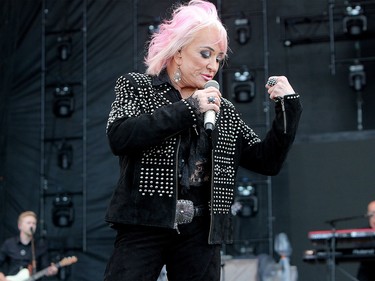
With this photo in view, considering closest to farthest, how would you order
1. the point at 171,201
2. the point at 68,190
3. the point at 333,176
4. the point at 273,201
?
the point at 171,201 → the point at 333,176 → the point at 273,201 → the point at 68,190

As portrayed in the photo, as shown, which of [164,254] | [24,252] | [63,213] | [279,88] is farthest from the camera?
[63,213]

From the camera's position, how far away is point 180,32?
2.72 meters

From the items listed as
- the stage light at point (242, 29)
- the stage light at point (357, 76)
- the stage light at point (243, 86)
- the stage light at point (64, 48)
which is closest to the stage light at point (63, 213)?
the stage light at point (64, 48)

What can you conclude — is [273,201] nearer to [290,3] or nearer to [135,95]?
[290,3]

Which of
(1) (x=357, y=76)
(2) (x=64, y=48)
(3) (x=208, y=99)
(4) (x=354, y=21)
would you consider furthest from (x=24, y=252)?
(3) (x=208, y=99)

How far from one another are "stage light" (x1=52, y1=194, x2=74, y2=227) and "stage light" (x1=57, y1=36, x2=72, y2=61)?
2.11m

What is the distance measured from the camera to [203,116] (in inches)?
100

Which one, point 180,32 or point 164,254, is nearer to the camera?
point 164,254

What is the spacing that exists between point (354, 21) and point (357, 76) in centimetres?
71

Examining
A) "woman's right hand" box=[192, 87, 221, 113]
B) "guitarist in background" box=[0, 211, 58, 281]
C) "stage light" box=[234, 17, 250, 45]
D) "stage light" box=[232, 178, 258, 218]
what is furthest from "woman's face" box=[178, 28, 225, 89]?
"stage light" box=[234, 17, 250, 45]

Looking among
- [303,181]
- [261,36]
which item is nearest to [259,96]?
[261,36]

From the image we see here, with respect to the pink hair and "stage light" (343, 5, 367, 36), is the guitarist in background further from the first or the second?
the pink hair

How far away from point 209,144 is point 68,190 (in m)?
8.93

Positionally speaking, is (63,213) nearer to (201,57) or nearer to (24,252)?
(24,252)
